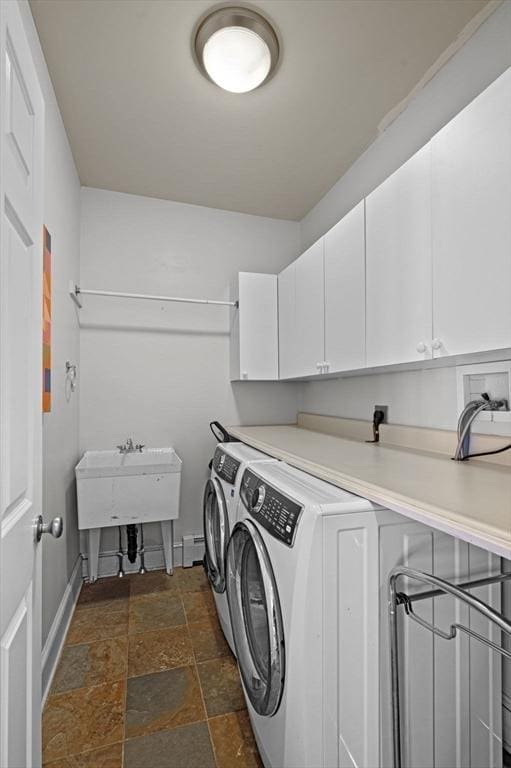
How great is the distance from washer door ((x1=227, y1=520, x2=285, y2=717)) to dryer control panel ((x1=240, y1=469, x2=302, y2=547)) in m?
0.07

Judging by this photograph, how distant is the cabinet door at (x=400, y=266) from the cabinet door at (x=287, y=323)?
2.91ft

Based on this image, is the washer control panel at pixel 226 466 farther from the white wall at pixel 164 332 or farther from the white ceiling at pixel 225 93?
the white ceiling at pixel 225 93

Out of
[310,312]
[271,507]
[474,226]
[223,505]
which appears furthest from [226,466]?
[474,226]

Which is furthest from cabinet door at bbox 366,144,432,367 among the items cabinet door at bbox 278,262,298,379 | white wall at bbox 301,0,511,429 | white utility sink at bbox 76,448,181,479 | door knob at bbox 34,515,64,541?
white utility sink at bbox 76,448,181,479

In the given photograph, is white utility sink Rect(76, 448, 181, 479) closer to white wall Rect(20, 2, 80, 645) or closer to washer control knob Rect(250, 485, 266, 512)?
white wall Rect(20, 2, 80, 645)

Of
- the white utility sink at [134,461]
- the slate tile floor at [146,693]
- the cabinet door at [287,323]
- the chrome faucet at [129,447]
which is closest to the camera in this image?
the slate tile floor at [146,693]

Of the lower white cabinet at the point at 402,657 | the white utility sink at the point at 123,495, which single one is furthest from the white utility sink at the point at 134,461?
the lower white cabinet at the point at 402,657

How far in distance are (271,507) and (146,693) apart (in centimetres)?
108

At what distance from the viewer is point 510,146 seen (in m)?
1.10

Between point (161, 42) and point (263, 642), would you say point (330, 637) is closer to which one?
point (263, 642)

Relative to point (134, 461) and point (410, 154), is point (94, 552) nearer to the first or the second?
point (134, 461)

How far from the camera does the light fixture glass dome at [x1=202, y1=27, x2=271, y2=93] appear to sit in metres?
1.59

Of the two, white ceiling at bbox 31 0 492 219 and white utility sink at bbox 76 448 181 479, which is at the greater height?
white ceiling at bbox 31 0 492 219

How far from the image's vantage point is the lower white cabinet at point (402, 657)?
1.02 meters
